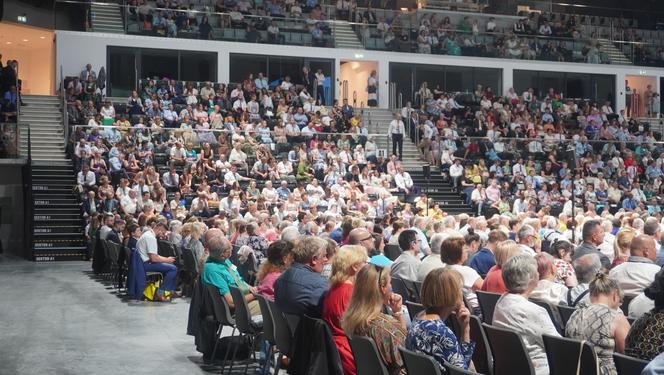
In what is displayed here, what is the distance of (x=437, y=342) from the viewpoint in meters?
5.12

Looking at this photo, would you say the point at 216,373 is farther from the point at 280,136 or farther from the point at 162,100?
the point at 162,100

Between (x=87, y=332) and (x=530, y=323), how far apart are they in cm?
637

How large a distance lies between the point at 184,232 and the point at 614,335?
32.2 feet

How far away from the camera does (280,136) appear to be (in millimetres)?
23906

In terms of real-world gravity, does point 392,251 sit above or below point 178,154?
Answer: below

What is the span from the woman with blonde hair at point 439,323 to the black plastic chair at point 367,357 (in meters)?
0.21

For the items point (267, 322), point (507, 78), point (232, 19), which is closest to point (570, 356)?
point (267, 322)

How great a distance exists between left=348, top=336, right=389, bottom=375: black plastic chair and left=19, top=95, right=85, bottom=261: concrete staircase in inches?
649

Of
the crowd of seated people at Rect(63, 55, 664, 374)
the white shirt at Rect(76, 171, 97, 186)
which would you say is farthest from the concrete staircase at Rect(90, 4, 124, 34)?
the white shirt at Rect(76, 171, 97, 186)

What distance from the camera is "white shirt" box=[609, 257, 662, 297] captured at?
7699 millimetres

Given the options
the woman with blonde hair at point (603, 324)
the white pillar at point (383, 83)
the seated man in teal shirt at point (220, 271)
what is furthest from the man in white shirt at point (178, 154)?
the woman with blonde hair at point (603, 324)

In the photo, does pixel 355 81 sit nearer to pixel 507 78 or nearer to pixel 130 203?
pixel 507 78

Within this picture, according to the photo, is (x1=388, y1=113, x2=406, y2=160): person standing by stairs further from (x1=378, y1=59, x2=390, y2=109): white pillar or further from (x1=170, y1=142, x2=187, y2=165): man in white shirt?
(x1=170, y1=142, x2=187, y2=165): man in white shirt

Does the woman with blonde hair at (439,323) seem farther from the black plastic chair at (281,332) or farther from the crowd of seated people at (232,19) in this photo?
the crowd of seated people at (232,19)
